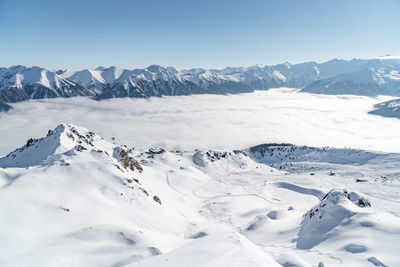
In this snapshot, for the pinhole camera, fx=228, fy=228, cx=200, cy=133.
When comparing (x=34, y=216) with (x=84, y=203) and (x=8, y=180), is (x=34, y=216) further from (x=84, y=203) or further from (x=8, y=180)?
(x=8, y=180)

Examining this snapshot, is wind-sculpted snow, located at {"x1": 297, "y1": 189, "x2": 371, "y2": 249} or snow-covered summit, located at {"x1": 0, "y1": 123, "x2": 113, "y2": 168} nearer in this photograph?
wind-sculpted snow, located at {"x1": 297, "y1": 189, "x2": 371, "y2": 249}

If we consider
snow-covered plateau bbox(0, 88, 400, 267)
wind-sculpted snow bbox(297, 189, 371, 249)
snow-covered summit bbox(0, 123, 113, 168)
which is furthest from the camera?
snow-covered summit bbox(0, 123, 113, 168)

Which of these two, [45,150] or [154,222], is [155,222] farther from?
[45,150]

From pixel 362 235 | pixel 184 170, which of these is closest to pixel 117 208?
pixel 362 235

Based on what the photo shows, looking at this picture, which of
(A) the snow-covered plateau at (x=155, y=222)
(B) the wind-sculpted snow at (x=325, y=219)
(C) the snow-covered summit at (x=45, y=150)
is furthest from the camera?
(C) the snow-covered summit at (x=45, y=150)

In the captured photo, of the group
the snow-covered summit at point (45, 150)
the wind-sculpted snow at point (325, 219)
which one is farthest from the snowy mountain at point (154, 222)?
the snow-covered summit at point (45, 150)

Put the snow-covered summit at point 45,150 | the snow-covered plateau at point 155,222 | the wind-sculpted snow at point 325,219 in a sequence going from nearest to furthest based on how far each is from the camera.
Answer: the snow-covered plateau at point 155,222 < the wind-sculpted snow at point 325,219 < the snow-covered summit at point 45,150

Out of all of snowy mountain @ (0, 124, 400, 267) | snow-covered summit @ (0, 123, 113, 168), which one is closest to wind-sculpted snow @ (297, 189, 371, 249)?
snowy mountain @ (0, 124, 400, 267)

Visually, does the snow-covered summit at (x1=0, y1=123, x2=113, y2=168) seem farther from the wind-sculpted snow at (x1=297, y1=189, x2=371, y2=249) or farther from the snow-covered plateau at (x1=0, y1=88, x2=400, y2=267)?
the wind-sculpted snow at (x1=297, y1=189, x2=371, y2=249)

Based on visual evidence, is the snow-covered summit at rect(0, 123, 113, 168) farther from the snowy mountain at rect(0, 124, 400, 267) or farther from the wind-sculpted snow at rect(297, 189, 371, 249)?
the wind-sculpted snow at rect(297, 189, 371, 249)

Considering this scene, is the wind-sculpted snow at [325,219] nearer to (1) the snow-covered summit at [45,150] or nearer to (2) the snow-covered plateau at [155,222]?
(2) the snow-covered plateau at [155,222]

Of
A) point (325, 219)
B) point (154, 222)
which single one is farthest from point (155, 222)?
point (325, 219)

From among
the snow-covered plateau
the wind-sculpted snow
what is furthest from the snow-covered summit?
the wind-sculpted snow

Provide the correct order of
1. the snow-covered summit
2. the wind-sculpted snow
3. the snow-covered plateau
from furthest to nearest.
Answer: the snow-covered summit
the wind-sculpted snow
the snow-covered plateau
